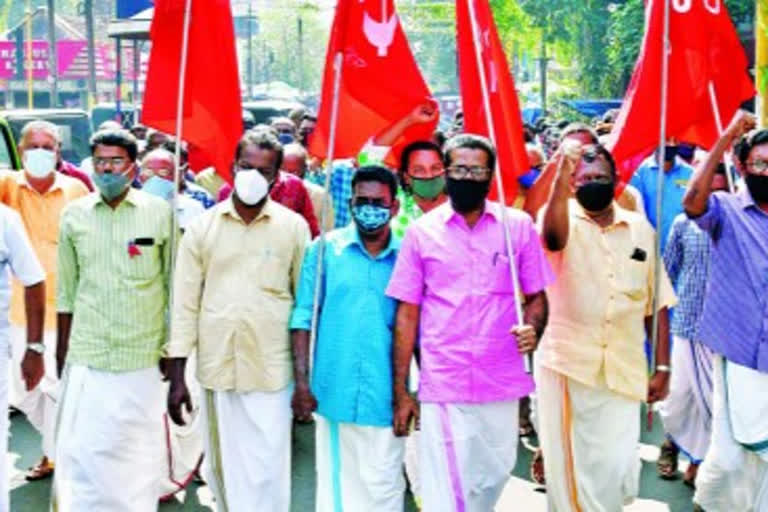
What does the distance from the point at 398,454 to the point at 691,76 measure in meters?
2.40

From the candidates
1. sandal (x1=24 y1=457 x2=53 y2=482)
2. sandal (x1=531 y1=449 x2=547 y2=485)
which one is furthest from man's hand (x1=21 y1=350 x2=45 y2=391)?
sandal (x1=531 y1=449 x2=547 y2=485)

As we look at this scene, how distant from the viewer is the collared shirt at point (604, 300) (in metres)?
5.81

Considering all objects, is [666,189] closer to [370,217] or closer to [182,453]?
[182,453]

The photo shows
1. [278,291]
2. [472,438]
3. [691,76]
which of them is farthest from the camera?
[691,76]

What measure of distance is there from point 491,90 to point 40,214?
304cm

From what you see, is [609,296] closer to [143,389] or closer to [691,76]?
[691,76]

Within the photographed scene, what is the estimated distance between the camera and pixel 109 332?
583cm

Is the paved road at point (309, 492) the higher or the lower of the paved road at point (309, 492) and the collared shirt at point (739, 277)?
the lower

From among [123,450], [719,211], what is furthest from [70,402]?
[719,211]

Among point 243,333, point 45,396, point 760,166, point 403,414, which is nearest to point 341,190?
point 45,396

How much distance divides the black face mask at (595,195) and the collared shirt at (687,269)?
1314mm

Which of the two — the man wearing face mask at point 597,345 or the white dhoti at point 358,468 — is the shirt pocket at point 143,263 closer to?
the white dhoti at point 358,468

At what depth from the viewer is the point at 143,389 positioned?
5.96m

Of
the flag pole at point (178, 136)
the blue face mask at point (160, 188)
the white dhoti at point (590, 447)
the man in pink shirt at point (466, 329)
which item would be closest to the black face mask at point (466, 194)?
the man in pink shirt at point (466, 329)
